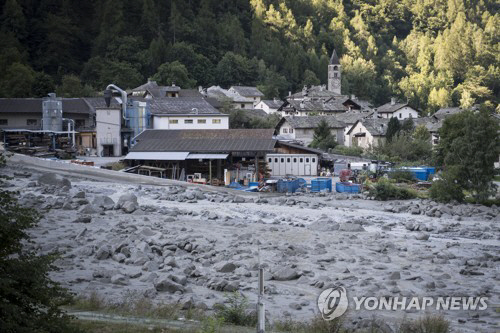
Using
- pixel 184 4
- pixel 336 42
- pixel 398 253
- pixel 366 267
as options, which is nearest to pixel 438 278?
pixel 366 267

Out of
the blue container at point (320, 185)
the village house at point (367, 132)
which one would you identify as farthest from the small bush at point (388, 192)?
the village house at point (367, 132)

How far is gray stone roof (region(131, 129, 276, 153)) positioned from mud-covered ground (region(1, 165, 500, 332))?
8383mm

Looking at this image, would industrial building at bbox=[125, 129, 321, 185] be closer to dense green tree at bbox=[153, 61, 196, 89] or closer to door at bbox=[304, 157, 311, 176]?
door at bbox=[304, 157, 311, 176]

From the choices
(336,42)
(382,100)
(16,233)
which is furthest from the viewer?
(336,42)

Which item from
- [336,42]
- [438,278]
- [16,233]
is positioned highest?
[336,42]

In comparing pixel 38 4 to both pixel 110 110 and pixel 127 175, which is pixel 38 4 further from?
pixel 127 175

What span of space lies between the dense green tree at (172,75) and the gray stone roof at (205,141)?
3771cm

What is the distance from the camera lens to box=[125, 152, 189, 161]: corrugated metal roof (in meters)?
43.3

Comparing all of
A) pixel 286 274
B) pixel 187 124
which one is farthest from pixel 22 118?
pixel 286 274

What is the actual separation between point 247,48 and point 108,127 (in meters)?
66.8

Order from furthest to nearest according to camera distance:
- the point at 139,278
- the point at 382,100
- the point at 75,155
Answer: the point at 382,100 → the point at 75,155 → the point at 139,278

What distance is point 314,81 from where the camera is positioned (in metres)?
109

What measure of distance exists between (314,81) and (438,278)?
91271 mm

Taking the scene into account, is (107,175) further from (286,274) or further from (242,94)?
(242,94)
